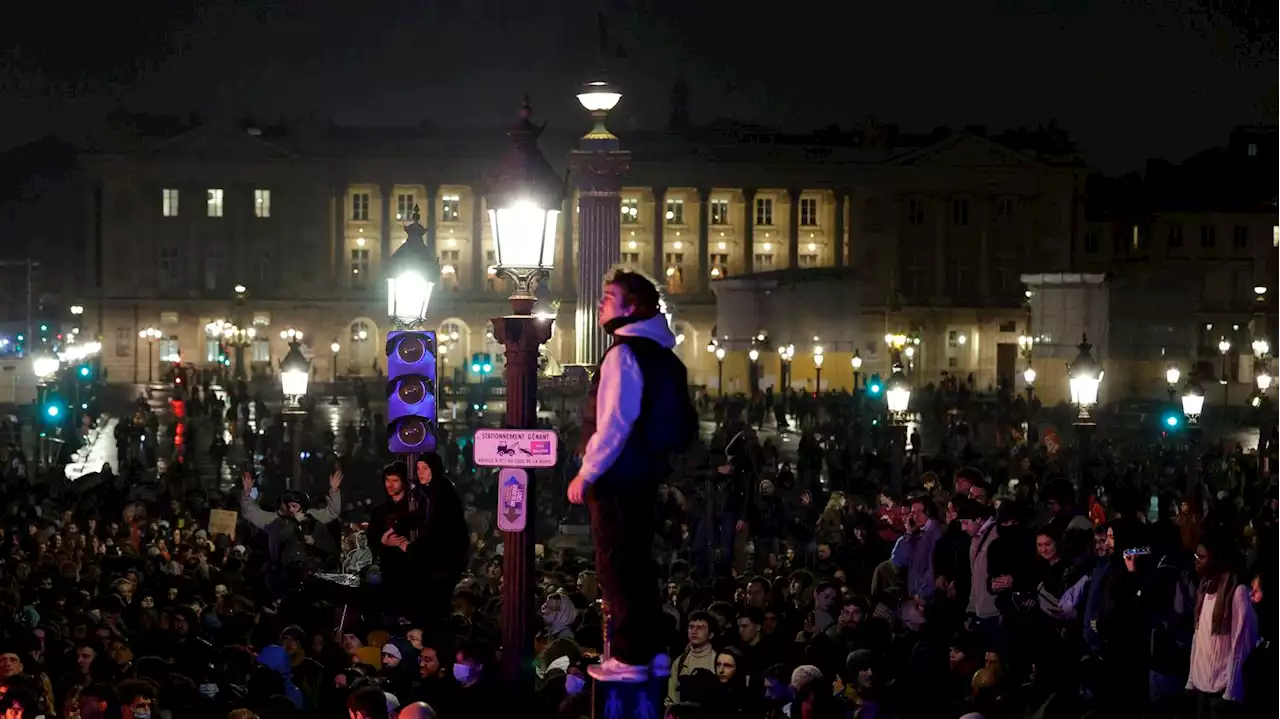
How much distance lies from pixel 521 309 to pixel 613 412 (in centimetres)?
231

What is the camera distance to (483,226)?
100875 mm

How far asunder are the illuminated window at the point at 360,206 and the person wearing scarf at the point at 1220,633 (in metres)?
93.5

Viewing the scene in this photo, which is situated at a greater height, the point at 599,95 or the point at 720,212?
the point at 720,212

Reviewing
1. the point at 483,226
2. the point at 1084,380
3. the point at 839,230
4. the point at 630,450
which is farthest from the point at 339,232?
the point at 630,450

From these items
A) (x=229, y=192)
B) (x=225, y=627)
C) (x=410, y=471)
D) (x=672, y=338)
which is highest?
(x=229, y=192)

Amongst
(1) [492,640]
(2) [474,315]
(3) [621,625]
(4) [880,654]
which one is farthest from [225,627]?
(2) [474,315]

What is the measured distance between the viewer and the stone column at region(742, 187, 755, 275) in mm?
101562

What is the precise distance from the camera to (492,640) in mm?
11570

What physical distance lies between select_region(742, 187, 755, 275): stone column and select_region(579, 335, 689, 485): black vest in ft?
306

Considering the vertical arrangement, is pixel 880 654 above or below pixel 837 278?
below

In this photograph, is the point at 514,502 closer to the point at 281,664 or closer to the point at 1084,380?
the point at 281,664

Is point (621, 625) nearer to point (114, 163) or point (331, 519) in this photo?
point (331, 519)

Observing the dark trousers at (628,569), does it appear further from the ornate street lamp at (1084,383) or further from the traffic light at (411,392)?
the ornate street lamp at (1084,383)

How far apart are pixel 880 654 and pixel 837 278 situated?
49.1m
